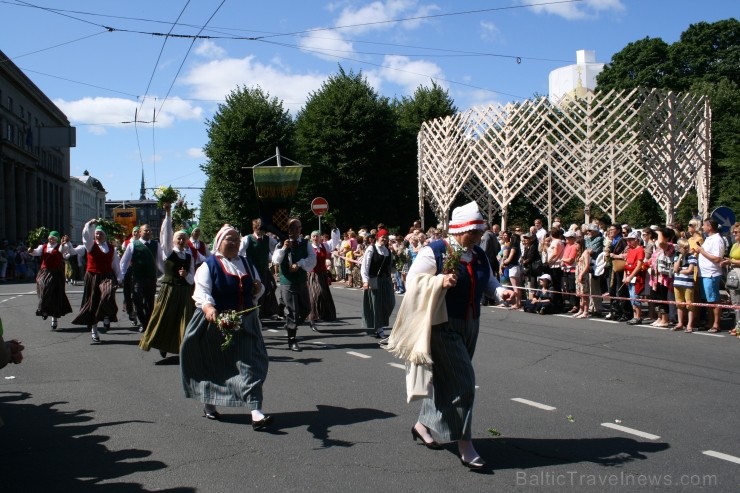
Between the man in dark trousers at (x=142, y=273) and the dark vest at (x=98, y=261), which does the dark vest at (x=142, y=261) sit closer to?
the man in dark trousers at (x=142, y=273)

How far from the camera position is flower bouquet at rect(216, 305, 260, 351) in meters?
6.27

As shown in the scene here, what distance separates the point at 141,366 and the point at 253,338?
3506 mm

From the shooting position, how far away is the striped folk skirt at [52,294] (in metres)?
13.6

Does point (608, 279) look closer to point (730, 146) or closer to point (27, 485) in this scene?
point (27, 485)

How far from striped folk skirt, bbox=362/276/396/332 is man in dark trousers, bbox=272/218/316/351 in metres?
1.11

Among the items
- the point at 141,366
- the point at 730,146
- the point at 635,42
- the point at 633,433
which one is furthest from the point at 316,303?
the point at 635,42

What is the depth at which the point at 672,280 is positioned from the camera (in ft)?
42.4

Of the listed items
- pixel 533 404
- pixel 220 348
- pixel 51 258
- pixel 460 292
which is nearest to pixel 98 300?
pixel 51 258

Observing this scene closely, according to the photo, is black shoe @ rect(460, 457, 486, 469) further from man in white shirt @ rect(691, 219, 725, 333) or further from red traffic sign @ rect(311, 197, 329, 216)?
red traffic sign @ rect(311, 197, 329, 216)

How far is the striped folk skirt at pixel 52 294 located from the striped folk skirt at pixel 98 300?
129 centimetres

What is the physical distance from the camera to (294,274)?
1112 centimetres

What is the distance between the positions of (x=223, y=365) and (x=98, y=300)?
6.50 metres

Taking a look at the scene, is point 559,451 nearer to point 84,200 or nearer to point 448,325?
point 448,325

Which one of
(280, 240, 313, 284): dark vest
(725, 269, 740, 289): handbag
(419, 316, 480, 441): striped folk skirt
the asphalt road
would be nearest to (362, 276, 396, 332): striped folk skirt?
the asphalt road
